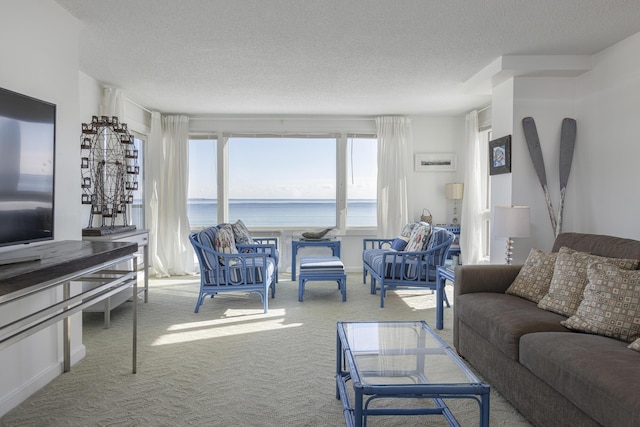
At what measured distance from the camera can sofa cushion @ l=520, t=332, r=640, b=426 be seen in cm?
158

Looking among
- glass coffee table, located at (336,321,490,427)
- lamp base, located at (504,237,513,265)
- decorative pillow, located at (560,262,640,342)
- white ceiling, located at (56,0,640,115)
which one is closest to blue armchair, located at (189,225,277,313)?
white ceiling, located at (56,0,640,115)

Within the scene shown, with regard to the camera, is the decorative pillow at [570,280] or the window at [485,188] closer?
the decorative pillow at [570,280]

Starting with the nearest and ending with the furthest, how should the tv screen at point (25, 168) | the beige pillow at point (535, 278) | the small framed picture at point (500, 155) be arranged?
the tv screen at point (25, 168) → the beige pillow at point (535, 278) → the small framed picture at point (500, 155)

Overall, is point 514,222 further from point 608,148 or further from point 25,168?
point 25,168

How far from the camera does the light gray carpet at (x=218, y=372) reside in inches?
90.9

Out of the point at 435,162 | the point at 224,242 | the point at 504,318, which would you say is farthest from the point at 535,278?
the point at 435,162

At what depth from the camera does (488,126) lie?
607cm

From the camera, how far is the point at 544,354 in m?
2.05

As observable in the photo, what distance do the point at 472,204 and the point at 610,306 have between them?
13.3 ft

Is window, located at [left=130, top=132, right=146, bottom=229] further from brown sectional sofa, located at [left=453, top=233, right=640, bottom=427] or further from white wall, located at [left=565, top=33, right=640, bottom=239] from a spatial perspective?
white wall, located at [left=565, top=33, right=640, bottom=239]

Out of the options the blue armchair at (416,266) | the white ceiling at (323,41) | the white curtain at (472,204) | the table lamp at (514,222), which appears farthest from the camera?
the white curtain at (472,204)

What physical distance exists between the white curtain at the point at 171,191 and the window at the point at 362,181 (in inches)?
98.6

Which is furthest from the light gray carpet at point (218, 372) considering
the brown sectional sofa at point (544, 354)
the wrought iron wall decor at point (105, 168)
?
the wrought iron wall decor at point (105, 168)

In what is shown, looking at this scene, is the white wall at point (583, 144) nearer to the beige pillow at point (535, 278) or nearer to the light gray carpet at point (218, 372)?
the beige pillow at point (535, 278)
